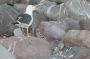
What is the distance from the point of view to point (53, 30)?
449 cm

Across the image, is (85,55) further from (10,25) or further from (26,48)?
(10,25)

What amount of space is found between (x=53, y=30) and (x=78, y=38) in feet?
1.89

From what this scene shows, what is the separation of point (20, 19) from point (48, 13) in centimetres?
105

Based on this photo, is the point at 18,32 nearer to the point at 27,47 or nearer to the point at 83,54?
the point at 27,47

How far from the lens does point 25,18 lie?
4.80 metres

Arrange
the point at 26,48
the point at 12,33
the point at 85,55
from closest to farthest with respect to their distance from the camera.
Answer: the point at 85,55 → the point at 26,48 → the point at 12,33

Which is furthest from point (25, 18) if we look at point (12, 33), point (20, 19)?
point (12, 33)

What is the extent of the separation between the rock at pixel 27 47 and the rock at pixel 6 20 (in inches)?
45.1

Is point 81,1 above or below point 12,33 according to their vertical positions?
above

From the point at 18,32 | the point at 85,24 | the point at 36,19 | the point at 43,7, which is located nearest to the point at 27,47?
the point at 18,32

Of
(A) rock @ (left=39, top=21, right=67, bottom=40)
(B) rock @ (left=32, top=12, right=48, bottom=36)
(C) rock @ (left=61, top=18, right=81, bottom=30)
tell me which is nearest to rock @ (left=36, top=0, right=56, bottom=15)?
(B) rock @ (left=32, top=12, right=48, bottom=36)

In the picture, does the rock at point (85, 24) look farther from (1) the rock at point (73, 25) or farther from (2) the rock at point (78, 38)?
(2) the rock at point (78, 38)

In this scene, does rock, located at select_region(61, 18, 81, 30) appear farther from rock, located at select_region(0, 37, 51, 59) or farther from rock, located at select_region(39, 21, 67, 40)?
rock, located at select_region(0, 37, 51, 59)

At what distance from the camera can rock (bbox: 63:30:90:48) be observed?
13.1 feet
